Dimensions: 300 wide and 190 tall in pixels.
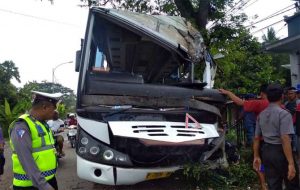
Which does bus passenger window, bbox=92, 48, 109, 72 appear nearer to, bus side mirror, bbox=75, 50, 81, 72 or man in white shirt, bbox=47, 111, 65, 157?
bus side mirror, bbox=75, 50, 81, 72

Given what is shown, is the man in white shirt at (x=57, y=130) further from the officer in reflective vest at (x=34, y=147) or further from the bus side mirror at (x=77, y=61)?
the officer in reflective vest at (x=34, y=147)

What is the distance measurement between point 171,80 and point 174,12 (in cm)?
595

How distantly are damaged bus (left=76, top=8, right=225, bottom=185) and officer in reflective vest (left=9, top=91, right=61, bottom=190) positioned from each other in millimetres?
1408

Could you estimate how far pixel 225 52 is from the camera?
11766 millimetres

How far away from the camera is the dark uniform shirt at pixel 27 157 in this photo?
308cm

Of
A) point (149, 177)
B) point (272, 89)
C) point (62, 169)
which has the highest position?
point (272, 89)

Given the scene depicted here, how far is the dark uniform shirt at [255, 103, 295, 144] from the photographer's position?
13.4 feet

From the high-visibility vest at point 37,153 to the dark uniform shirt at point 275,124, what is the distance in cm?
232

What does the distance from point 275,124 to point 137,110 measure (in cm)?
182

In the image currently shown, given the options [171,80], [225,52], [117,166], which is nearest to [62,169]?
[171,80]

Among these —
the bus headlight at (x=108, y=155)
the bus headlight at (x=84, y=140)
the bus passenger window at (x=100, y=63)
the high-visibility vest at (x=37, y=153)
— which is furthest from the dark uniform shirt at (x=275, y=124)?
the bus passenger window at (x=100, y=63)

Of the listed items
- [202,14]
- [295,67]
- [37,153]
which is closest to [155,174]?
[37,153]

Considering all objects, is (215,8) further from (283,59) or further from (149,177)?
(283,59)

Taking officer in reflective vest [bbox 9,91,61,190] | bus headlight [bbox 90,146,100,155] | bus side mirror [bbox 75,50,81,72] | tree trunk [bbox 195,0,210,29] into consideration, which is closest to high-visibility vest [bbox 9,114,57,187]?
officer in reflective vest [bbox 9,91,61,190]
